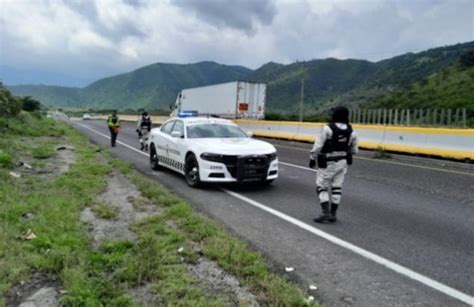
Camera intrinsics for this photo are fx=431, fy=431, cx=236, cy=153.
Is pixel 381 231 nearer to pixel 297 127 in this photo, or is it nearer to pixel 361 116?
pixel 297 127

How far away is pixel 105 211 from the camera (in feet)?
21.2

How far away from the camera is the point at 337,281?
427 centimetres

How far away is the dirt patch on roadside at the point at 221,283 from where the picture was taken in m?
3.74

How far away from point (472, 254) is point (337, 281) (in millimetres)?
2008

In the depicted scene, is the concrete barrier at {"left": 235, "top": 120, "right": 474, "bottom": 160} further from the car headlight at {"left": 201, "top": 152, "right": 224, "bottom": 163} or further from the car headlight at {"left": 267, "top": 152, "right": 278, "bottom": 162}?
the car headlight at {"left": 201, "top": 152, "right": 224, "bottom": 163}

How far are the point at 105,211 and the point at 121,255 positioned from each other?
199cm

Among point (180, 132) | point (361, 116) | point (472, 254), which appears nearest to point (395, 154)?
point (180, 132)

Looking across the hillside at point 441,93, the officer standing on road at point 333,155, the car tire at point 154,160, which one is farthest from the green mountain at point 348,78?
the officer standing on road at point 333,155

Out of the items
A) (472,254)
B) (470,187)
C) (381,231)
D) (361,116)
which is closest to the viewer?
(472,254)

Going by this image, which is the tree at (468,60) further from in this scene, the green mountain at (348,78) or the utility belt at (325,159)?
the utility belt at (325,159)

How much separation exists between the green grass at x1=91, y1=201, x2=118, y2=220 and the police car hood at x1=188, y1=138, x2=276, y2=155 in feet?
8.44

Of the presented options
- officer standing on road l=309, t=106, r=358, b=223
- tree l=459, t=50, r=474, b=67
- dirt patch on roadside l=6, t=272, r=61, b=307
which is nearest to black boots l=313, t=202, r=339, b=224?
officer standing on road l=309, t=106, r=358, b=223

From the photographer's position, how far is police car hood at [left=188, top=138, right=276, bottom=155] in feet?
28.6

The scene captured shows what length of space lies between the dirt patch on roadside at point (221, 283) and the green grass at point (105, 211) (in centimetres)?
218
